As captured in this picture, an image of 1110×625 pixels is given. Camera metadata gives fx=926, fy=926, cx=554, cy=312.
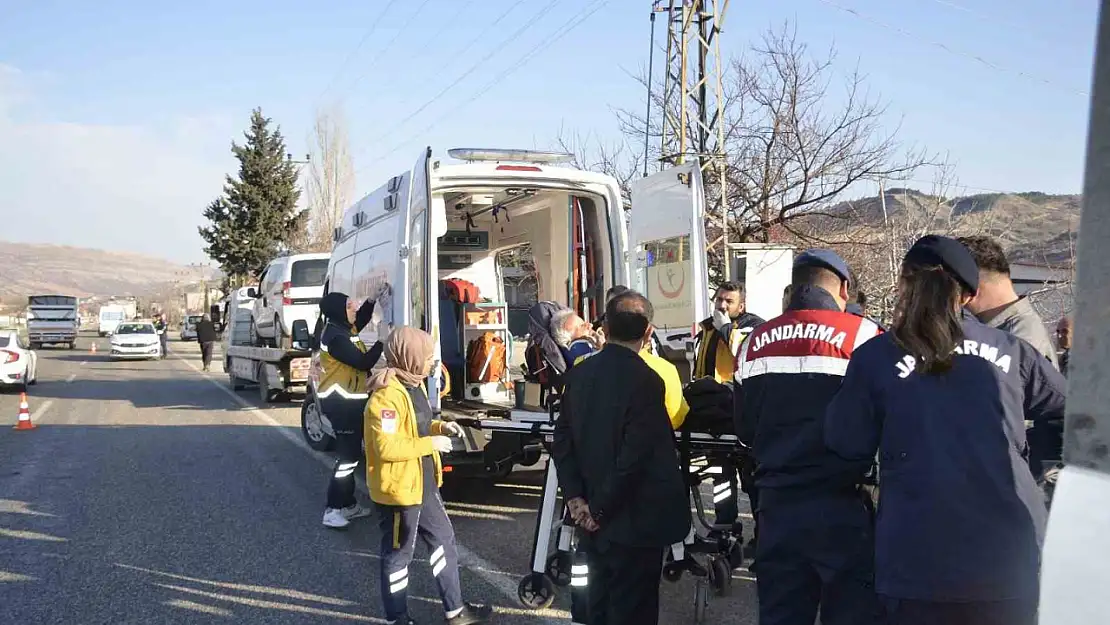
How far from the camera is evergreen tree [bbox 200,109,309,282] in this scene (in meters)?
48.4

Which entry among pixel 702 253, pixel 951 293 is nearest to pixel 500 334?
pixel 702 253

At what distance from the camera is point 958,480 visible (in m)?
2.46

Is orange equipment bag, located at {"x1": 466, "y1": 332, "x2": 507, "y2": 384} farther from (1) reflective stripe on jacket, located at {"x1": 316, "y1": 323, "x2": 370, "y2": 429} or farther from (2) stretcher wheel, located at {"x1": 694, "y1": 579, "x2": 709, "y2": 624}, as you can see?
(2) stretcher wheel, located at {"x1": 694, "y1": 579, "x2": 709, "y2": 624}

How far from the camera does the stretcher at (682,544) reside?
16.0ft

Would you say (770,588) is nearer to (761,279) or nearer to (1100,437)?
(1100,437)

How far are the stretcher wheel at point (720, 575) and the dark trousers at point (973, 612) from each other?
2.84m

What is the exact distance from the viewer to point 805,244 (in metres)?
16.7

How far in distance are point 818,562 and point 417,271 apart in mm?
4672

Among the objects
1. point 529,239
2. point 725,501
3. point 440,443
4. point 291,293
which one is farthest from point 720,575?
point 291,293

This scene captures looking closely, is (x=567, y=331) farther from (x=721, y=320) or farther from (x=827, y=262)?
(x=827, y=262)

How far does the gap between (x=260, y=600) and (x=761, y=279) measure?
31.9ft

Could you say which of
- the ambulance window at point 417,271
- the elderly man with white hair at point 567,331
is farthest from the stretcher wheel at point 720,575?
the ambulance window at point 417,271

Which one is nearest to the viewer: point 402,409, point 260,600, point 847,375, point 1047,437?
point 847,375

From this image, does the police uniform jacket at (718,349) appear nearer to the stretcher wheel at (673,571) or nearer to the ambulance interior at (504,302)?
the ambulance interior at (504,302)
